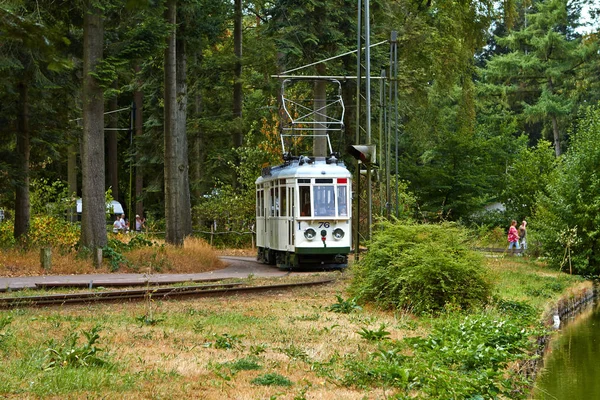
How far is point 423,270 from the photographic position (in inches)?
644

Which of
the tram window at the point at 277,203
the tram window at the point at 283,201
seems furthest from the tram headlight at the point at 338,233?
the tram window at the point at 277,203

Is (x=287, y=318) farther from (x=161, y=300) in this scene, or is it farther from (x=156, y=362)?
(x=156, y=362)

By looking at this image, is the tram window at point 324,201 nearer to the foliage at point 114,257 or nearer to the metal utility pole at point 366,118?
the metal utility pole at point 366,118

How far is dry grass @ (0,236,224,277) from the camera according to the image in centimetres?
2477

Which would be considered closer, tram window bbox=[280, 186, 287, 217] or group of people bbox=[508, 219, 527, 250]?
tram window bbox=[280, 186, 287, 217]

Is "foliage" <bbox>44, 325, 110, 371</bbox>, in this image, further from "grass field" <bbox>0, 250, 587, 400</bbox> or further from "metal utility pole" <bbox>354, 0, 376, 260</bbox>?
"metal utility pole" <bbox>354, 0, 376, 260</bbox>

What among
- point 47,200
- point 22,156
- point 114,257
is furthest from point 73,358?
point 47,200

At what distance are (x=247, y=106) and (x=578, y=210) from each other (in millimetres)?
26545

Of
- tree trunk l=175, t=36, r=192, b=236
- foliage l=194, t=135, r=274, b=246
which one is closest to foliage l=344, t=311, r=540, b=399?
tree trunk l=175, t=36, r=192, b=236

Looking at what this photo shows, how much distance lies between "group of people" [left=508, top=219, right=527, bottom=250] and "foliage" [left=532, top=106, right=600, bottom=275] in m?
6.92

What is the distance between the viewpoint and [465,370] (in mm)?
10930

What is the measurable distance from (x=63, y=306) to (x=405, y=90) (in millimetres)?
26812

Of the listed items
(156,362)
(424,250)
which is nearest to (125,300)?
(424,250)

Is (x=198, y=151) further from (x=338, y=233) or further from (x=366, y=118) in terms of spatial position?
(x=366, y=118)
